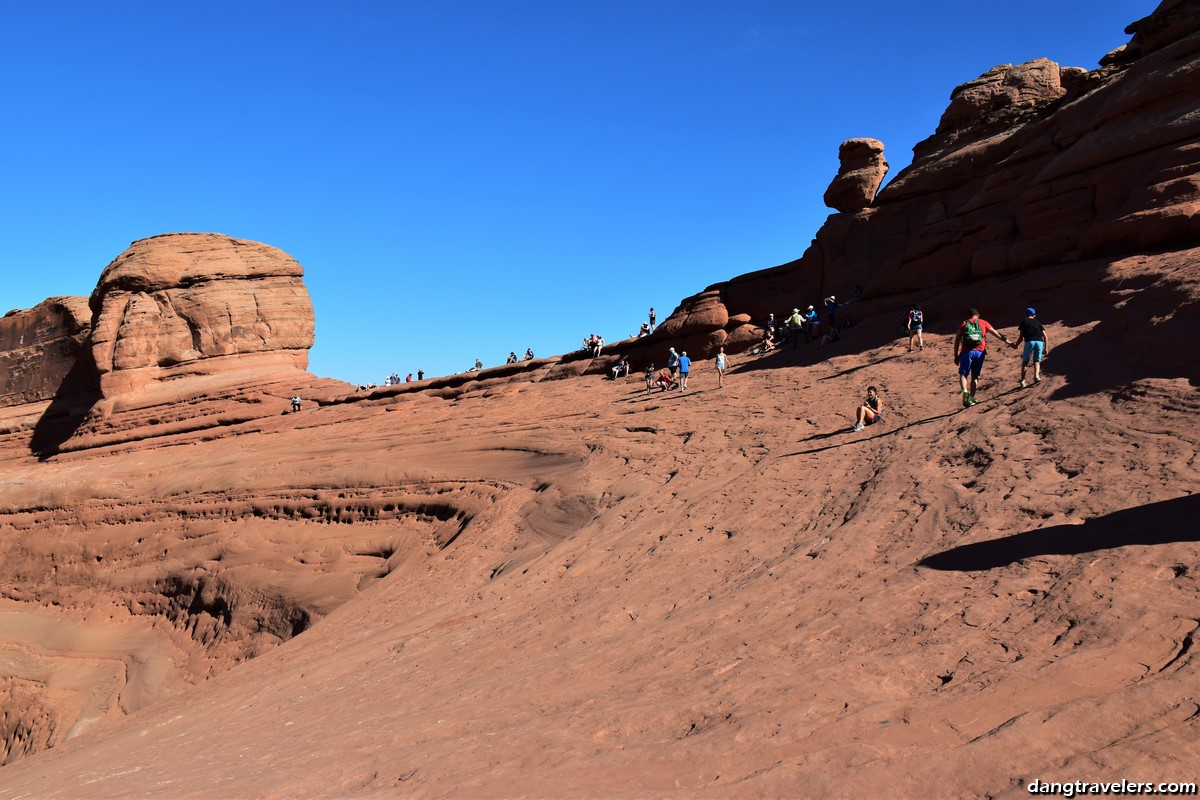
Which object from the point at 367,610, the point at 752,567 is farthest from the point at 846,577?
the point at 367,610

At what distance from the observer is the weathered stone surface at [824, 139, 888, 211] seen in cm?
3009

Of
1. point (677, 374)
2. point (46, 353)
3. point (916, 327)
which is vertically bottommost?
point (677, 374)

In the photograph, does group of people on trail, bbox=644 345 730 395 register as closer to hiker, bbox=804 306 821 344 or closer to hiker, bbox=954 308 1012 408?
hiker, bbox=804 306 821 344

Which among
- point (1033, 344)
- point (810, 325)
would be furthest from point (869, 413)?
point (810, 325)

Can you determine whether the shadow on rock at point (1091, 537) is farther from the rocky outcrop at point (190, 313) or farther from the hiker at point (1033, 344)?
the rocky outcrop at point (190, 313)

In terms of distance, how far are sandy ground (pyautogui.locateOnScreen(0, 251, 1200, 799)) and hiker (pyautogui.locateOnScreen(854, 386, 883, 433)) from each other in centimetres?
43

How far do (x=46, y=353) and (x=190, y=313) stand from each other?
977 cm

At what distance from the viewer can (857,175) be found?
30250mm

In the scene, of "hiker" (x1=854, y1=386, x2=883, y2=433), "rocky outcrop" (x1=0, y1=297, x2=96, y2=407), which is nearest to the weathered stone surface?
"hiker" (x1=854, y1=386, x2=883, y2=433)

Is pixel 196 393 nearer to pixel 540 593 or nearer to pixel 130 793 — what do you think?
pixel 540 593

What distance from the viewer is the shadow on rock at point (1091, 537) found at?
20.9 ft

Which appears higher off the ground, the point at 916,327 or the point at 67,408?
the point at 67,408

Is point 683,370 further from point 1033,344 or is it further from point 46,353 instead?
point 46,353

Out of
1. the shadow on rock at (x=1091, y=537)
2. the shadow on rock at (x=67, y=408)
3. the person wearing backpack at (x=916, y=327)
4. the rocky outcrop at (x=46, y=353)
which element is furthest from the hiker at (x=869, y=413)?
the rocky outcrop at (x=46, y=353)
